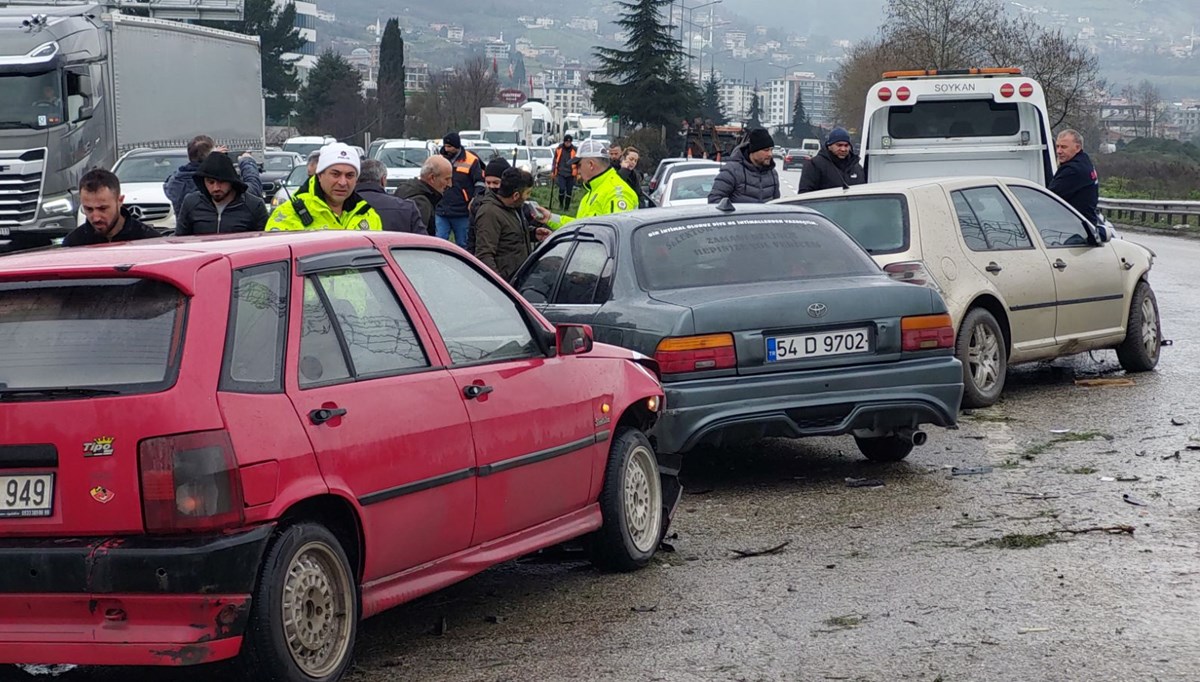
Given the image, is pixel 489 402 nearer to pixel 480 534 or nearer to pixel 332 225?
pixel 480 534

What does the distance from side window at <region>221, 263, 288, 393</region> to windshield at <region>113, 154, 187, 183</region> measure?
1917cm

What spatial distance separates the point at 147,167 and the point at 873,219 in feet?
50.2

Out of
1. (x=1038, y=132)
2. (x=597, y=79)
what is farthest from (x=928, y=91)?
(x=597, y=79)

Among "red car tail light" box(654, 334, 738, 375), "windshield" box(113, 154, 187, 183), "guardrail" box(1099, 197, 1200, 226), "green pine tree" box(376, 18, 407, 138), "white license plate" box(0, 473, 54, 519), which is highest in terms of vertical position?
"green pine tree" box(376, 18, 407, 138)

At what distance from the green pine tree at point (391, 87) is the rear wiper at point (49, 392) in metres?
85.6

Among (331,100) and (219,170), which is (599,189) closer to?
(219,170)

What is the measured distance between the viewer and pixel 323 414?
5191mm

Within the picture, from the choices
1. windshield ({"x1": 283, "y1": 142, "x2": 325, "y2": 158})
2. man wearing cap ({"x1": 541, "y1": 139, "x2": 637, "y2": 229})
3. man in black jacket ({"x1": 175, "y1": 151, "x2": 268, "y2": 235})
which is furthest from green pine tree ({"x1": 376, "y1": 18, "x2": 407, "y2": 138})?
man in black jacket ({"x1": 175, "y1": 151, "x2": 268, "y2": 235})

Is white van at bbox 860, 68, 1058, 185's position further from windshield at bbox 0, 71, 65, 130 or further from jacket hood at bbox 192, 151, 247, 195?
windshield at bbox 0, 71, 65, 130

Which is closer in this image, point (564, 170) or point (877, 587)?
point (877, 587)

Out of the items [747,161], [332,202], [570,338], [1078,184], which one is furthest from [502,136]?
[570,338]

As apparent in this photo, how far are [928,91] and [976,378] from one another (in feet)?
28.5

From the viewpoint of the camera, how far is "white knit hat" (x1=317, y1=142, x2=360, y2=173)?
8.90m

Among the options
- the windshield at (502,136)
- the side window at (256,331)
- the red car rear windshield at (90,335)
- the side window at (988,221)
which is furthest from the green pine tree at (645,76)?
the red car rear windshield at (90,335)
